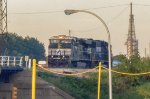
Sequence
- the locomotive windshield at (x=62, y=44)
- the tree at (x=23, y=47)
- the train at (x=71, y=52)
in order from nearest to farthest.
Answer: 1. the train at (x=71, y=52)
2. the locomotive windshield at (x=62, y=44)
3. the tree at (x=23, y=47)

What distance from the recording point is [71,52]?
7569cm

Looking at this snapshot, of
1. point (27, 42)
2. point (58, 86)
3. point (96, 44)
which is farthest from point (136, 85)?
point (27, 42)

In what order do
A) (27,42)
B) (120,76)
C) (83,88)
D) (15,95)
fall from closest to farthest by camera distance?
(15,95) → (83,88) → (120,76) → (27,42)

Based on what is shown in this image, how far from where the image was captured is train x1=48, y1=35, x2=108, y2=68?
249ft

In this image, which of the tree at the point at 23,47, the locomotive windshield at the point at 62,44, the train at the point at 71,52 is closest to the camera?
the train at the point at 71,52

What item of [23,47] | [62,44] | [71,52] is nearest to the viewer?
[71,52]

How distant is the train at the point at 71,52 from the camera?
75.8 meters

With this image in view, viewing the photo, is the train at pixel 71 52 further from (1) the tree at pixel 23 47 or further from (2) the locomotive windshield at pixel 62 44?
(1) the tree at pixel 23 47

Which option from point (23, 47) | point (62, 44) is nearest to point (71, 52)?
point (62, 44)

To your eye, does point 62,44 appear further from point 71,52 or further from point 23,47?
→ point 23,47

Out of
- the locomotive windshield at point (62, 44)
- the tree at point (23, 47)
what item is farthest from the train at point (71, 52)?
the tree at point (23, 47)

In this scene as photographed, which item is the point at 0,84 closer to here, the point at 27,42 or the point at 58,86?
the point at 58,86

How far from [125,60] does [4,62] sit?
20.2m

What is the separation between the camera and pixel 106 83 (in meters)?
65.1
